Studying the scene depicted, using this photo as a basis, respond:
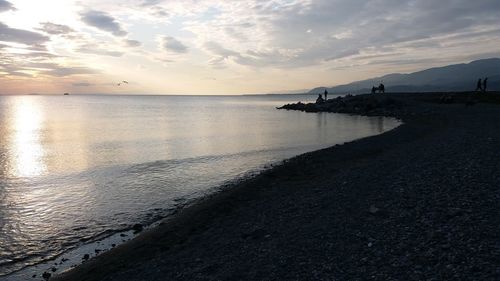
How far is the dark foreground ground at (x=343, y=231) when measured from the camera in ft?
29.3

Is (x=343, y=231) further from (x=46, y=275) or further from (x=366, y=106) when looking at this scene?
(x=366, y=106)

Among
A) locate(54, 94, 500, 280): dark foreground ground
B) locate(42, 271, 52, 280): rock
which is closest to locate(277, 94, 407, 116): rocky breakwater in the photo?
locate(54, 94, 500, 280): dark foreground ground

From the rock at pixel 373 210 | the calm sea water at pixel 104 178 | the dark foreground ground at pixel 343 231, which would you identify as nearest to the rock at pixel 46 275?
the dark foreground ground at pixel 343 231

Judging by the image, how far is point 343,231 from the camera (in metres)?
11.5

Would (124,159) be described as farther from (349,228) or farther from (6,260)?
(349,228)

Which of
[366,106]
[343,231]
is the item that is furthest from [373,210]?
[366,106]

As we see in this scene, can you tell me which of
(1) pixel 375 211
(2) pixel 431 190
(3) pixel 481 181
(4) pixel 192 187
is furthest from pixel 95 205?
(3) pixel 481 181

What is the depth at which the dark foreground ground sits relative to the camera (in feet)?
29.3

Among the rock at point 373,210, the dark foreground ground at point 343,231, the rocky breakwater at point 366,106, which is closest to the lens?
the dark foreground ground at point 343,231

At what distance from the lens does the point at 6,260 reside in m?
13.7

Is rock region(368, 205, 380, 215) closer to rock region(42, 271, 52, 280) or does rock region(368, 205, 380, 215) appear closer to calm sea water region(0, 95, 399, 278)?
calm sea water region(0, 95, 399, 278)

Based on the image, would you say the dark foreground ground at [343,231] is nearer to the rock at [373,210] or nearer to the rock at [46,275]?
the rock at [373,210]

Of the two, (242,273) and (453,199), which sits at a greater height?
(453,199)

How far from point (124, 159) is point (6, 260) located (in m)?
20.3
